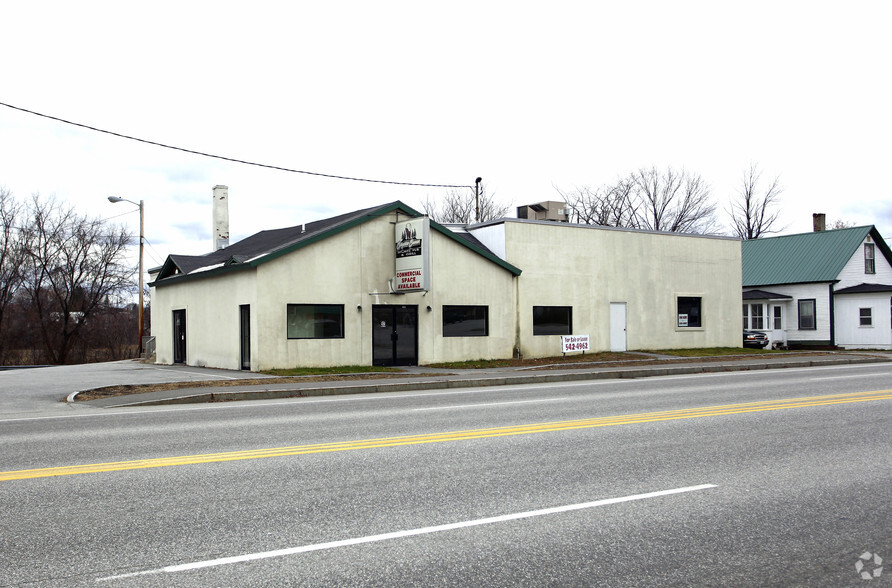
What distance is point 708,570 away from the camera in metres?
4.68

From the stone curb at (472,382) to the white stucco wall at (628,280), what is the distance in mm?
6209

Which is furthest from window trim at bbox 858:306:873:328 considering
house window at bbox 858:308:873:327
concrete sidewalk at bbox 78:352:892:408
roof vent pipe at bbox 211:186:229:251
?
roof vent pipe at bbox 211:186:229:251

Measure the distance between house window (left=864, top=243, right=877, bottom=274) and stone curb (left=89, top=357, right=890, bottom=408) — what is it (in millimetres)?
16524

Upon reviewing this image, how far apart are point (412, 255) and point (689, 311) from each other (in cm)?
1516

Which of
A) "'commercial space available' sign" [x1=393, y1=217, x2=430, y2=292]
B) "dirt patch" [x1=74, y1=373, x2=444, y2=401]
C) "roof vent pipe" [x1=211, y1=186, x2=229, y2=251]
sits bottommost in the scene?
"dirt patch" [x1=74, y1=373, x2=444, y2=401]

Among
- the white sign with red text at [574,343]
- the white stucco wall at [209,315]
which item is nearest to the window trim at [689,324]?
the white sign with red text at [574,343]

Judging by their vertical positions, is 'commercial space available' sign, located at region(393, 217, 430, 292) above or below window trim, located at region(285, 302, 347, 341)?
above

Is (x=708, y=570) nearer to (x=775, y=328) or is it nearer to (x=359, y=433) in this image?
(x=359, y=433)

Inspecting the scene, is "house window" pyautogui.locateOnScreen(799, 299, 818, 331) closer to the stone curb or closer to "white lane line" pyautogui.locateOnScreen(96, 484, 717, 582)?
the stone curb

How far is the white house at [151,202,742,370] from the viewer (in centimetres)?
2328

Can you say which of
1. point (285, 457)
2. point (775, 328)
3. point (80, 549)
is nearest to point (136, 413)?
point (285, 457)

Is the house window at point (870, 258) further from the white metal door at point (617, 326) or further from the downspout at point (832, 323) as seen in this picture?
the white metal door at point (617, 326)

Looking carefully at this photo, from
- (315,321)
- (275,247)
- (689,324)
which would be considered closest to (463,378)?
(315,321)

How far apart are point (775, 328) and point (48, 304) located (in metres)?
51.2
